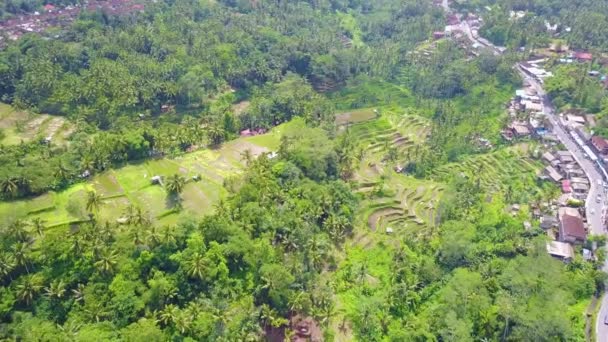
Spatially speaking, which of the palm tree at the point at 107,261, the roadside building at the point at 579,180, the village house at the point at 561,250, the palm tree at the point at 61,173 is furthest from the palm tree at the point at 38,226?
the roadside building at the point at 579,180

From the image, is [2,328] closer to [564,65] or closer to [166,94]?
[166,94]

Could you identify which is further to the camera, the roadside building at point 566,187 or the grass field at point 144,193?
the roadside building at point 566,187

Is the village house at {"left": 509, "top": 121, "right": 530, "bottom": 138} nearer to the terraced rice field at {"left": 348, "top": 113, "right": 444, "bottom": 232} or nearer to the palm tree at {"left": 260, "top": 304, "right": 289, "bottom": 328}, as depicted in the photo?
the terraced rice field at {"left": 348, "top": 113, "right": 444, "bottom": 232}

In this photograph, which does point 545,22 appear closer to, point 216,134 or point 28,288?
point 216,134

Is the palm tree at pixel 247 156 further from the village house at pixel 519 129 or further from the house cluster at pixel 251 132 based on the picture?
the village house at pixel 519 129

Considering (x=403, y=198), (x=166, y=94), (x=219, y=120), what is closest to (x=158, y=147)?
(x=219, y=120)
